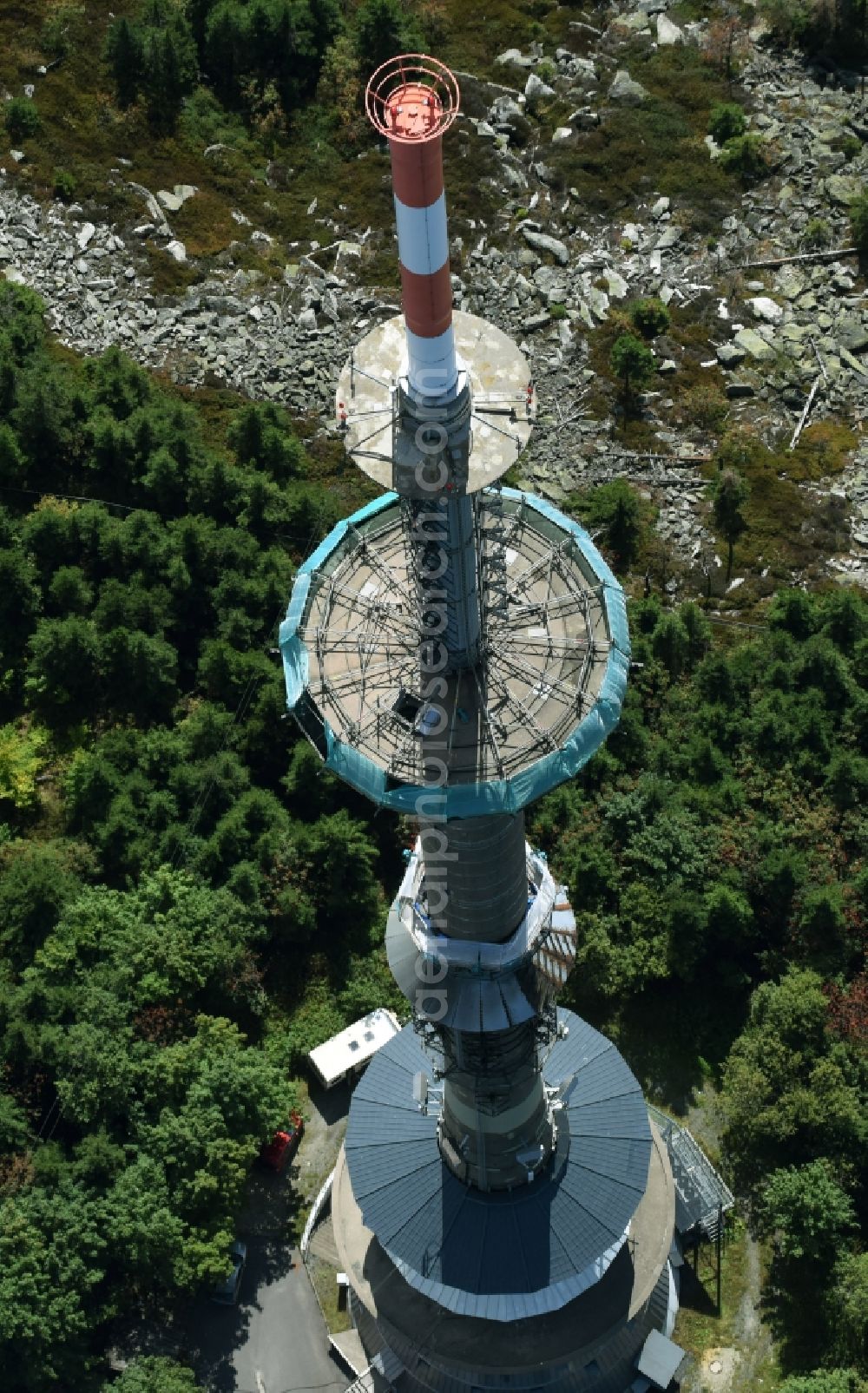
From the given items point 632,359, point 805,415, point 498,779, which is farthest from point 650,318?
point 498,779

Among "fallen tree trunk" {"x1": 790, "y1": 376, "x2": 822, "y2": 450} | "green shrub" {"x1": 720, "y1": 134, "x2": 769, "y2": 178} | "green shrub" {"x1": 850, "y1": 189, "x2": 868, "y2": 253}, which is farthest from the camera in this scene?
"green shrub" {"x1": 720, "y1": 134, "x2": 769, "y2": 178}

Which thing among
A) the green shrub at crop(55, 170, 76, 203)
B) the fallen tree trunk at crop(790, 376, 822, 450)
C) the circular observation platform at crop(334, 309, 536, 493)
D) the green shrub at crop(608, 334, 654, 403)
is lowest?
the fallen tree trunk at crop(790, 376, 822, 450)

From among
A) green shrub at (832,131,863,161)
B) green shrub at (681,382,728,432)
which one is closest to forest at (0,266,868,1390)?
green shrub at (681,382,728,432)

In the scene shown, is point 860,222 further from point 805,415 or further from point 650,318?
point 650,318

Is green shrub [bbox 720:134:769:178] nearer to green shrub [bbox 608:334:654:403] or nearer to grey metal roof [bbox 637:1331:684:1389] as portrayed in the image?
green shrub [bbox 608:334:654:403]

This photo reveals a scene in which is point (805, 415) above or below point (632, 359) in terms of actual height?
below

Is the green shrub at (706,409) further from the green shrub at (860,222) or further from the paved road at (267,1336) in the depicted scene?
the paved road at (267,1336)
